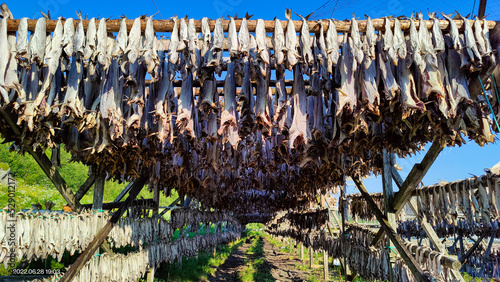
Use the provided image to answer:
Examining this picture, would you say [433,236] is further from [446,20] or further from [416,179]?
[446,20]

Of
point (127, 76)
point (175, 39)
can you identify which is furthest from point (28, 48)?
point (175, 39)

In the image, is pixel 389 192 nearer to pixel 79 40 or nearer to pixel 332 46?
pixel 332 46

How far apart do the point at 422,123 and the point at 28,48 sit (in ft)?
9.91

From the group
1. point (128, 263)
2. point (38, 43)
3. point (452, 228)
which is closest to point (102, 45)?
point (38, 43)

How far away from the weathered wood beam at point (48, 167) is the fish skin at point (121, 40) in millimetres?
1452

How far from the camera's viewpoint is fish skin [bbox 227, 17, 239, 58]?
6.97 ft

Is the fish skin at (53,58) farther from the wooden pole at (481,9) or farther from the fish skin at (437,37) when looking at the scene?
the wooden pole at (481,9)

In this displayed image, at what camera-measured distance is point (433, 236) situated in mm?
3893

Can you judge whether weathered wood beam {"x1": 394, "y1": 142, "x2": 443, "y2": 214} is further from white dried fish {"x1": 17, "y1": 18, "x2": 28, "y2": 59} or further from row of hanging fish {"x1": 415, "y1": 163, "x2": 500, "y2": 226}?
white dried fish {"x1": 17, "y1": 18, "x2": 28, "y2": 59}

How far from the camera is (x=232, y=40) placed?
217 centimetres

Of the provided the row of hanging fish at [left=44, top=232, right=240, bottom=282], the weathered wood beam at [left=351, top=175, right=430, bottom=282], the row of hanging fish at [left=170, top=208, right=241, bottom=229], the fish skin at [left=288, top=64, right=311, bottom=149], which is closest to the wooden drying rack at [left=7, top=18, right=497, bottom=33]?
the fish skin at [left=288, top=64, right=311, bottom=149]

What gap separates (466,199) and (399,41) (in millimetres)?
1844

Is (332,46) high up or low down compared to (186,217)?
up

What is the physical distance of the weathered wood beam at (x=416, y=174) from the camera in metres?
3.45
